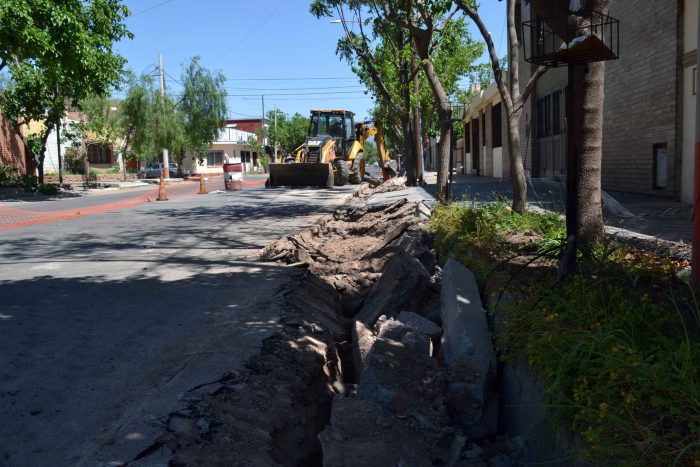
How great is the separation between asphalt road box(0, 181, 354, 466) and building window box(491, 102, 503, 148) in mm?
19005

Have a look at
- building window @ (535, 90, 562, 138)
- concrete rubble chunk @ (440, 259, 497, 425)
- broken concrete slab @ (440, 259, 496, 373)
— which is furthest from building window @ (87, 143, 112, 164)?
concrete rubble chunk @ (440, 259, 497, 425)

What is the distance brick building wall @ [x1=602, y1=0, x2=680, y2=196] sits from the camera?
11.6 metres

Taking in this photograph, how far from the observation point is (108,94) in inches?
903

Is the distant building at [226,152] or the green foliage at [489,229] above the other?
the distant building at [226,152]

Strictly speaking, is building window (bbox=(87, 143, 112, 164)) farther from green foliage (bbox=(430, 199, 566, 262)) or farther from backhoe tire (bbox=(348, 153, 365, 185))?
green foliage (bbox=(430, 199, 566, 262))

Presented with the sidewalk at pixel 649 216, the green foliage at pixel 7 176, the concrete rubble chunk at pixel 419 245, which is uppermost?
the green foliage at pixel 7 176

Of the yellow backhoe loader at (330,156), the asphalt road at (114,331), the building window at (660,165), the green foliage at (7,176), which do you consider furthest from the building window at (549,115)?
the green foliage at (7,176)

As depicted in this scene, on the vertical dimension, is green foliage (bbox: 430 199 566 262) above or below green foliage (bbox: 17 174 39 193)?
below

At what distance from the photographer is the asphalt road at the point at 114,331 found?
3332 millimetres

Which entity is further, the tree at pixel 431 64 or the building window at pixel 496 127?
the building window at pixel 496 127

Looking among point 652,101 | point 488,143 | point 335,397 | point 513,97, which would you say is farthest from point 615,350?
point 488,143

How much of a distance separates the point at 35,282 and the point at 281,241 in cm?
339

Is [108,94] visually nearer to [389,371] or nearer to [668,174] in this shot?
[668,174]

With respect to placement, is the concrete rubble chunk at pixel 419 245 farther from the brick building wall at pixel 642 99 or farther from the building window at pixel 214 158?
the building window at pixel 214 158
